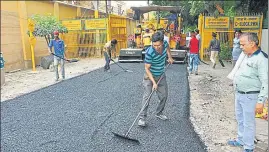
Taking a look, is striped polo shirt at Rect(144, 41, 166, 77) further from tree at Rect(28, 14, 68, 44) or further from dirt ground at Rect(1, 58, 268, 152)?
tree at Rect(28, 14, 68, 44)

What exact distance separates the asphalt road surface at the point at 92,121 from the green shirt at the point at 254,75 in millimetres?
989

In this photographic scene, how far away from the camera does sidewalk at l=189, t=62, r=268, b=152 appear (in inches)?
142

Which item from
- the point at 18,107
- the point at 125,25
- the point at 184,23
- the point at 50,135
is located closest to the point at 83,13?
the point at 125,25

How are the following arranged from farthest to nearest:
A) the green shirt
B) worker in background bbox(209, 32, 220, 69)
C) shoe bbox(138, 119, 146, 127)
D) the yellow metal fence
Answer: the yellow metal fence
worker in background bbox(209, 32, 220, 69)
shoe bbox(138, 119, 146, 127)
the green shirt

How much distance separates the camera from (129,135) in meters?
3.88

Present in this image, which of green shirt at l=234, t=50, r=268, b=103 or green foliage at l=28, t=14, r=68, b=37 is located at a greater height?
green foliage at l=28, t=14, r=68, b=37

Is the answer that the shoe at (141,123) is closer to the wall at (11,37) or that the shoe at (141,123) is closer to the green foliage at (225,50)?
the green foliage at (225,50)

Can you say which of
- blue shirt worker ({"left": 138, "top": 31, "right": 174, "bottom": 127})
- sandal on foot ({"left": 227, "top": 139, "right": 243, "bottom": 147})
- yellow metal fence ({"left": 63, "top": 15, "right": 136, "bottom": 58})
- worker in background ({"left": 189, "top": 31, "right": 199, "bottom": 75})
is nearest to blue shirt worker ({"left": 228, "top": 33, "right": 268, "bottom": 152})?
sandal on foot ({"left": 227, "top": 139, "right": 243, "bottom": 147})

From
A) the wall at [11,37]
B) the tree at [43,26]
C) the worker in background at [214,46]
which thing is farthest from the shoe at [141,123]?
the tree at [43,26]

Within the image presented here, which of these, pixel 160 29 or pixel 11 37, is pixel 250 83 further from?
pixel 11 37

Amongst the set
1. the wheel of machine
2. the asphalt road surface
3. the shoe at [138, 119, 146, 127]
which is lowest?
the asphalt road surface

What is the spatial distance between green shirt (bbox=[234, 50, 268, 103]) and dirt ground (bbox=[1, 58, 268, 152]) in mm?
879

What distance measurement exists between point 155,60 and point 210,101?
7.01 ft

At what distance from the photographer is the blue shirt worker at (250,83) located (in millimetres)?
2768
